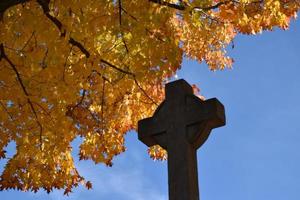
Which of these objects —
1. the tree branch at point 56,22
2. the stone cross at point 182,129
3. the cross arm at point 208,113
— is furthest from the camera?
the tree branch at point 56,22

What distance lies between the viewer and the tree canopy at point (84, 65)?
8.64 meters

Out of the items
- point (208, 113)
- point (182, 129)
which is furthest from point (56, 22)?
point (208, 113)

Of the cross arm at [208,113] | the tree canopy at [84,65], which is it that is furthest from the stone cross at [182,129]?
the tree canopy at [84,65]

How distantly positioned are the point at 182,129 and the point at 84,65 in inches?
149

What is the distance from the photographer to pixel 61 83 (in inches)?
359

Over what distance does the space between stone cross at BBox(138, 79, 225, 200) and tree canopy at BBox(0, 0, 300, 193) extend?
2.48 meters

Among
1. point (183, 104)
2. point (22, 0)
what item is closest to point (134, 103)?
point (22, 0)

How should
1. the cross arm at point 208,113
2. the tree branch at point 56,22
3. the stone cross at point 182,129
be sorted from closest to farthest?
the stone cross at point 182,129, the cross arm at point 208,113, the tree branch at point 56,22

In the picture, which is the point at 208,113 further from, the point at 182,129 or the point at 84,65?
the point at 84,65

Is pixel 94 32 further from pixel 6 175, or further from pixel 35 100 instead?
pixel 6 175

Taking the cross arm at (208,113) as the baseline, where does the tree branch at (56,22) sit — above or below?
above

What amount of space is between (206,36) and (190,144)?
6123 millimetres

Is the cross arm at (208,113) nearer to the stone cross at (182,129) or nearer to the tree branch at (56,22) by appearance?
the stone cross at (182,129)

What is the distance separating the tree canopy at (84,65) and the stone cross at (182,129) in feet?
8.13
